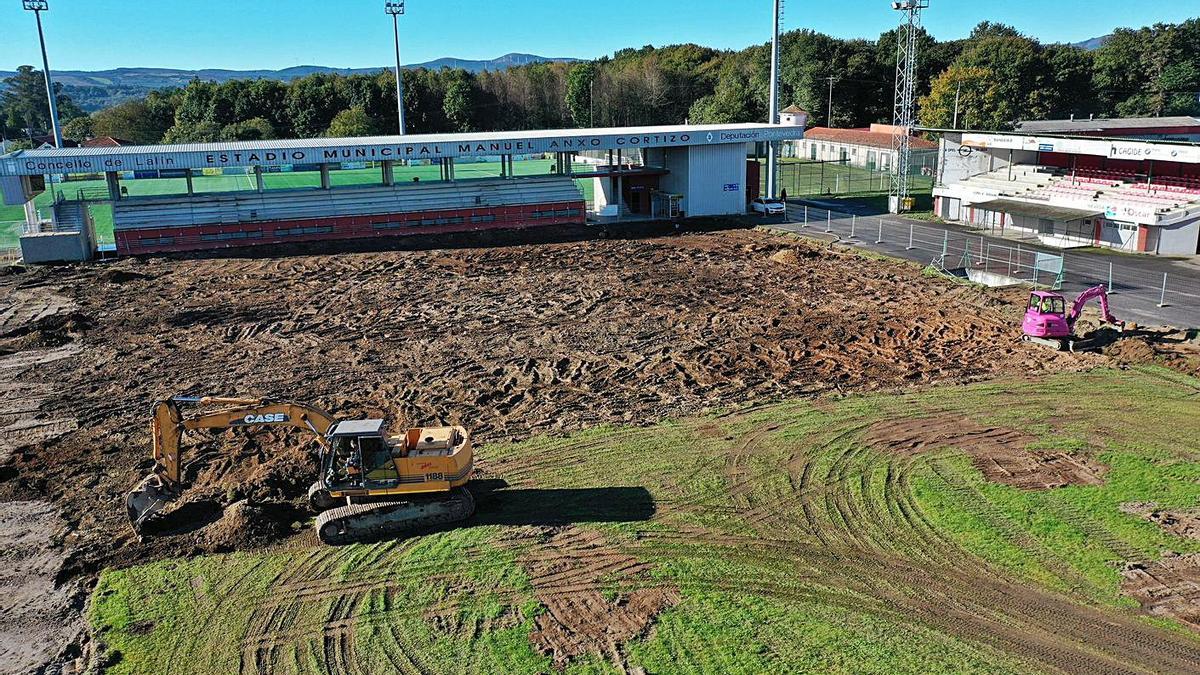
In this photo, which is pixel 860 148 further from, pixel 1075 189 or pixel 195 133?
pixel 195 133

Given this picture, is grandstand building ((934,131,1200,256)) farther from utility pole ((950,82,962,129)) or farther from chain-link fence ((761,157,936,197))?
utility pole ((950,82,962,129))

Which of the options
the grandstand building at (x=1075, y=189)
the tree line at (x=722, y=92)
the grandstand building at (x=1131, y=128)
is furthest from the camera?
the tree line at (x=722, y=92)

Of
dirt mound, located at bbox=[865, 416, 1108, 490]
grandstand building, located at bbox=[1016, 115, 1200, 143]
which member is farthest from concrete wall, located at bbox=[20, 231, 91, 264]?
grandstand building, located at bbox=[1016, 115, 1200, 143]

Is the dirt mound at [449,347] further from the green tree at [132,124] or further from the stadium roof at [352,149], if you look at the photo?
the green tree at [132,124]

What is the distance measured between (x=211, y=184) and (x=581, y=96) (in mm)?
57680

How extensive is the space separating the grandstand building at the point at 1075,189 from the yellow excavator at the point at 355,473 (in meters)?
35.4

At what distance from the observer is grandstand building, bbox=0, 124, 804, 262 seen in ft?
147

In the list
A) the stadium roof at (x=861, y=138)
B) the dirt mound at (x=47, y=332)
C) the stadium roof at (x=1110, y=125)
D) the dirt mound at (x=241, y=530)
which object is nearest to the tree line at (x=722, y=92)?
the stadium roof at (x=861, y=138)

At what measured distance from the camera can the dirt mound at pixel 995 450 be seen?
59.8ft

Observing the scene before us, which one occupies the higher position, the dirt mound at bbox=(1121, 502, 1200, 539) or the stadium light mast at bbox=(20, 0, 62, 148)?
the stadium light mast at bbox=(20, 0, 62, 148)

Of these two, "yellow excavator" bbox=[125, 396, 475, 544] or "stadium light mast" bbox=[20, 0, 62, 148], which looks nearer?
"yellow excavator" bbox=[125, 396, 475, 544]

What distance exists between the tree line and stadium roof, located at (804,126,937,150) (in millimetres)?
6092

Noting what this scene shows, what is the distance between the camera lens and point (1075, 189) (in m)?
44.8

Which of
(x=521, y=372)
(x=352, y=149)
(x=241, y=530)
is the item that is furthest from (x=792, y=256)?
(x=241, y=530)
